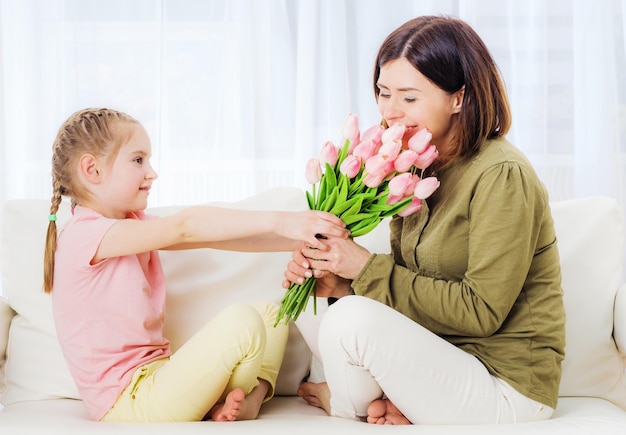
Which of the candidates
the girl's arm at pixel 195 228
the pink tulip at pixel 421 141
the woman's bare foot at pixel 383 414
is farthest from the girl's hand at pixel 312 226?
the woman's bare foot at pixel 383 414

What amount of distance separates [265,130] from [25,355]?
1.35m

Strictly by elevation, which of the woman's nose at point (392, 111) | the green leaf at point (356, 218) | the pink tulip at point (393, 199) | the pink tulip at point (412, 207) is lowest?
the green leaf at point (356, 218)

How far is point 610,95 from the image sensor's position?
2914mm

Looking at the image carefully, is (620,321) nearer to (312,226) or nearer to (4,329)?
(312,226)

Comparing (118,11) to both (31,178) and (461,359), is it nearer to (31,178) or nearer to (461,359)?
(31,178)

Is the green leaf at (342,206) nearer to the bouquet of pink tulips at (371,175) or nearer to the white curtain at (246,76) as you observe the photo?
the bouquet of pink tulips at (371,175)

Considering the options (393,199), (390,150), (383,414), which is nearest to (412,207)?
(393,199)

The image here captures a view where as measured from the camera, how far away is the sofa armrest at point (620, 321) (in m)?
1.82

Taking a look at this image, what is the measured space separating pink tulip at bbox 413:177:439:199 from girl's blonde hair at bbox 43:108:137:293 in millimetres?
694

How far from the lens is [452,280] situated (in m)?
1.60

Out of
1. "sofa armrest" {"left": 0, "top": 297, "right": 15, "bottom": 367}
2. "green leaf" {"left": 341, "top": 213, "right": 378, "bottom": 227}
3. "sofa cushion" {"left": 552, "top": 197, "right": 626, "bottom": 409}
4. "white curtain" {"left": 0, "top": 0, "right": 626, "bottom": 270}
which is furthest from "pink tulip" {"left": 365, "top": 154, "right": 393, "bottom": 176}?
"white curtain" {"left": 0, "top": 0, "right": 626, "bottom": 270}

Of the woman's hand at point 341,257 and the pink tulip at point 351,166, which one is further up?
the pink tulip at point 351,166

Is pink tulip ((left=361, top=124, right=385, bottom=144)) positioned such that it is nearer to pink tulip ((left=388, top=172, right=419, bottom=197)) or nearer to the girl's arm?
pink tulip ((left=388, top=172, right=419, bottom=197))

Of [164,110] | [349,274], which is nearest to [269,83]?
[164,110]
